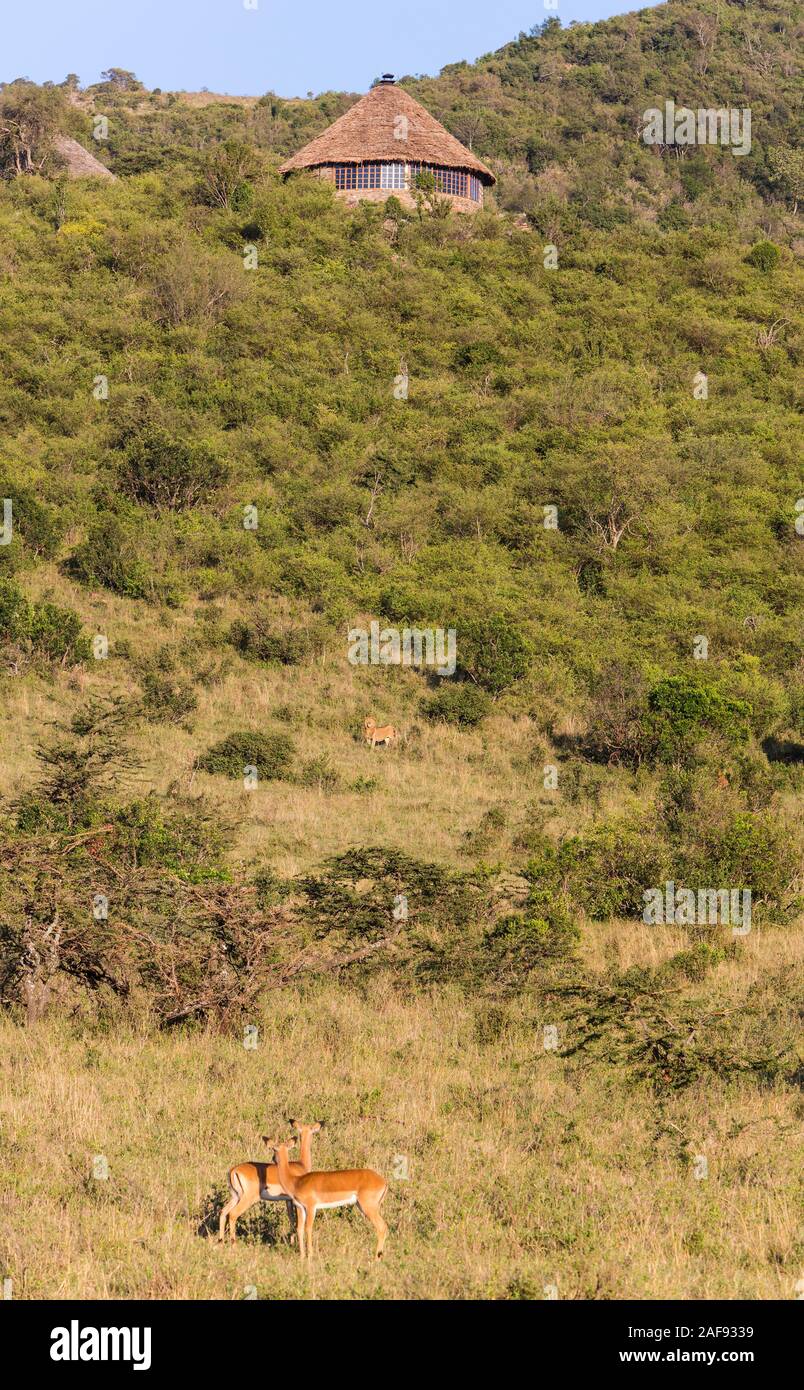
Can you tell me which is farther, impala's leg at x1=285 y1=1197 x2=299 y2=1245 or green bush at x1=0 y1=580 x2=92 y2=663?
green bush at x1=0 y1=580 x2=92 y2=663

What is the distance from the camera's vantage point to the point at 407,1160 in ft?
24.0

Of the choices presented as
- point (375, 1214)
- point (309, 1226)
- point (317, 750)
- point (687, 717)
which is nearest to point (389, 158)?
point (317, 750)

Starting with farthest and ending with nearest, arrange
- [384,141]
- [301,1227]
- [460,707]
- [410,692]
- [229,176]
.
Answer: [384,141], [229,176], [410,692], [460,707], [301,1227]

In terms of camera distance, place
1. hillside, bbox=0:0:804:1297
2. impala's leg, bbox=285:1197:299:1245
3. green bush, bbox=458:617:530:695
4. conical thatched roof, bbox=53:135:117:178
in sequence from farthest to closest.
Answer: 1. conical thatched roof, bbox=53:135:117:178
2. green bush, bbox=458:617:530:695
3. hillside, bbox=0:0:804:1297
4. impala's leg, bbox=285:1197:299:1245

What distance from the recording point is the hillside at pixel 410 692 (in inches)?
324

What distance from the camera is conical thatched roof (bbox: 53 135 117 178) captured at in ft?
158

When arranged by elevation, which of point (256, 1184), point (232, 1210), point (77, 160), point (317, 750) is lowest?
point (232, 1210)

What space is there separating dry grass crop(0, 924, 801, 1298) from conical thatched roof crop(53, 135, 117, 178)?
142ft

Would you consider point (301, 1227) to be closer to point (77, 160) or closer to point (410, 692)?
point (410, 692)

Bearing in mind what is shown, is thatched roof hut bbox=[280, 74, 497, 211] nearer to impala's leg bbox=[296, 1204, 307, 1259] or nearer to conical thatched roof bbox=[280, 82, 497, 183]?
conical thatched roof bbox=[280, 82, 497, 183]

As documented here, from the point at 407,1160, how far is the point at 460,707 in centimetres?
1400

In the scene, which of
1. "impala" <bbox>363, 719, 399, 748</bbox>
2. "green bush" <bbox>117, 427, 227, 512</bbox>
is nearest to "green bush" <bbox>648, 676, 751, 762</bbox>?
"impala" <bbox>363, 719, 399, 748</bbox>

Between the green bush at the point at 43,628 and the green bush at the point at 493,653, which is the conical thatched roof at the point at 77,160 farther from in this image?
the green bush at the point at 493,653
